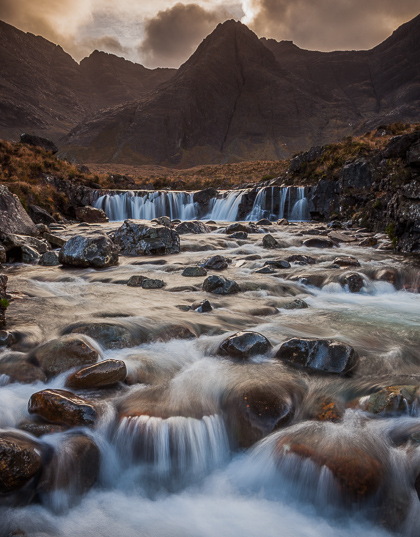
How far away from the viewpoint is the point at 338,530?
264 cm

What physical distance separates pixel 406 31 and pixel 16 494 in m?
252

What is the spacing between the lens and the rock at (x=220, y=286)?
26.0 feet

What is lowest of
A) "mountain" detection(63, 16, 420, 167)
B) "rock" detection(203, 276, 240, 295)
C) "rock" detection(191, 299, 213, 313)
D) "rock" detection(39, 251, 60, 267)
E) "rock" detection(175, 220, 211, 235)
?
"rock" detection(191, 299, 213, 313)

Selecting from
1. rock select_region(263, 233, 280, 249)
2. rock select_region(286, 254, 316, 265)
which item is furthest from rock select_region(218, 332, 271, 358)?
rock select_region(263, 233, 280, 249)

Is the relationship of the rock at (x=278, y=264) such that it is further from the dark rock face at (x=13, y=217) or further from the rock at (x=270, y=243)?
the dark rock face at (x=13, y=217)

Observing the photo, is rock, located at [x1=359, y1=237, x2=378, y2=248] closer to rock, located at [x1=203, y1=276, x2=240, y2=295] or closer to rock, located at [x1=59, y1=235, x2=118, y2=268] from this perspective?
rock, located at [x1=203, y1=276, x2=240, y2=295]

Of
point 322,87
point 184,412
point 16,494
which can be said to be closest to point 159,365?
point 184,412

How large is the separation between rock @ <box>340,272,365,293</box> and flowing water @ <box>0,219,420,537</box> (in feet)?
5.95

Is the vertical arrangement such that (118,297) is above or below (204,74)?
below

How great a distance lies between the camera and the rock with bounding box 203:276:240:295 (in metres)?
7.94

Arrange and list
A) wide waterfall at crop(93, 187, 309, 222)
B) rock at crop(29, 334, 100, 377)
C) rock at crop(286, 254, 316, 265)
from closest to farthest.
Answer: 1. rock at crop(29, 334, 100, 377)
2. rock at crop(286, 254, 316, 265)
3. wide waterfall at crop(93, 187, 309, 222)

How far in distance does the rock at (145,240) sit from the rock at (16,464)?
996 cm

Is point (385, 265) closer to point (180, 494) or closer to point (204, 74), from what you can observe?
point (180, 494)

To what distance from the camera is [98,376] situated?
4.00 metres
